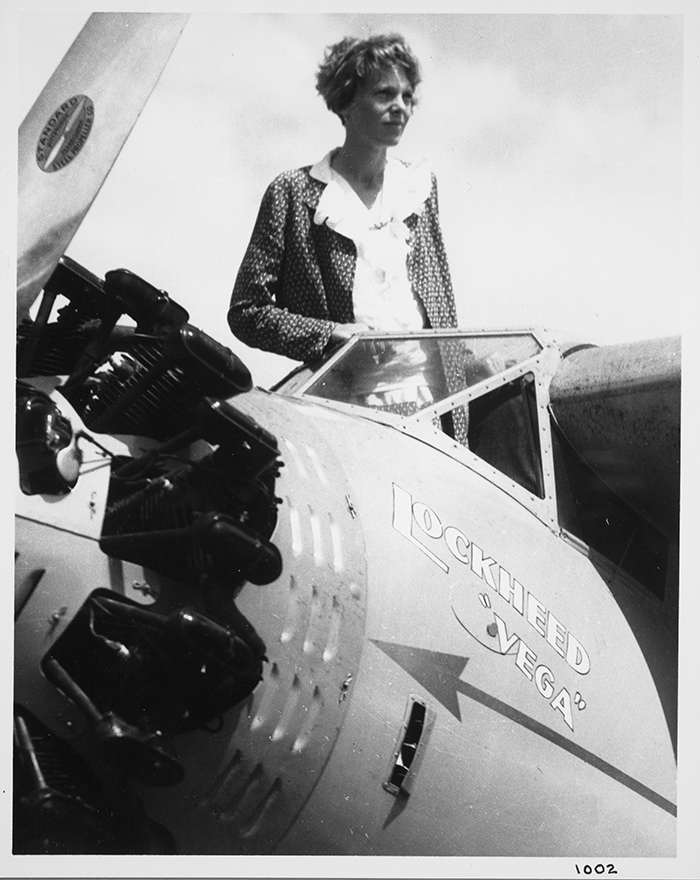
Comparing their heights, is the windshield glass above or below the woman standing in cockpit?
below

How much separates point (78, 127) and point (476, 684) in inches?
63.2

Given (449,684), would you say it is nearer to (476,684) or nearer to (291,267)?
(476,684)

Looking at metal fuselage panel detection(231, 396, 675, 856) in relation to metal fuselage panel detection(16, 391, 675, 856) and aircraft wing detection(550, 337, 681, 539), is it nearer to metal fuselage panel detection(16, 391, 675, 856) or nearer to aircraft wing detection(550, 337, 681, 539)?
metal fuselage panel detection(16, 391, 675, 856)

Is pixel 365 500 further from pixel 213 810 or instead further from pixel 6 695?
pixel 6 695

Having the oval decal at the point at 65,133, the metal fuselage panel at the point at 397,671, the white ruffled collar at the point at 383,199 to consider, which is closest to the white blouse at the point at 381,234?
the white ruffled collar at the point at 383,199

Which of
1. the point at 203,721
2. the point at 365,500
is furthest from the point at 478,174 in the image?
the point at 203,721

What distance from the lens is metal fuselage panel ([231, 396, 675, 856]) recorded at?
207cm

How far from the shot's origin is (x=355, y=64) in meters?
2.68

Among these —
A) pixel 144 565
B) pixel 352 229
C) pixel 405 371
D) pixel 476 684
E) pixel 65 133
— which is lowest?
pixel 144 565

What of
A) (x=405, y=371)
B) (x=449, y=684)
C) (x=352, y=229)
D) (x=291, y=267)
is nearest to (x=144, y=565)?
(x=449, y=684)

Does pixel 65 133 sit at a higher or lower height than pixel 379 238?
lower

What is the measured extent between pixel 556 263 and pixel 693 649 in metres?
1.09

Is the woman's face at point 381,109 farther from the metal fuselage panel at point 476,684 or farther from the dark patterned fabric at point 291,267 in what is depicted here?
the metal fuselage panel at point 476,684

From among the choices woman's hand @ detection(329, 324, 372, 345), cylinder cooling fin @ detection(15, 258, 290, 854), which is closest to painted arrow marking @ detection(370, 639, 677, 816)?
cylinder cooling fin @ detection(15, 258, 290, 854)
